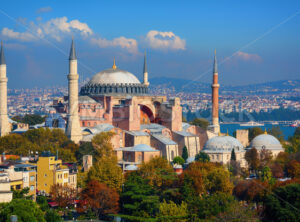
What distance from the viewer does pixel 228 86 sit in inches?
6845

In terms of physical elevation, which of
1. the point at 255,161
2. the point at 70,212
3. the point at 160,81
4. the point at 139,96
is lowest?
the point at 70,212

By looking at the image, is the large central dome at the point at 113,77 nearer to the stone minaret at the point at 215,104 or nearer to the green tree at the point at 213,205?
the stone minaret at the point at 215,104

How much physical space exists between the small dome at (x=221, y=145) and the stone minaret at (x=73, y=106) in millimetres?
7289

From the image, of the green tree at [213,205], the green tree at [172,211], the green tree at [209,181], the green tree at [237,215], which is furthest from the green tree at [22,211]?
the green tree at [209,181]

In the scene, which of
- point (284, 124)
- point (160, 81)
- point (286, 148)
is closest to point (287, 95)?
point (284, 124)

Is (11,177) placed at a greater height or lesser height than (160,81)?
lesser

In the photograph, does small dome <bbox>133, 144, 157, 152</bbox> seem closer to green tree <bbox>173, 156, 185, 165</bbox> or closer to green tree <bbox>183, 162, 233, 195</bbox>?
green tree <bbox>173, 156, 185, 165</bbox>

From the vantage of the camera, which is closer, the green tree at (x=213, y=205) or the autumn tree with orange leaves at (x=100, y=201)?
the green tree at (x=213, y=205)

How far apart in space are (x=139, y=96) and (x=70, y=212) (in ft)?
55.8

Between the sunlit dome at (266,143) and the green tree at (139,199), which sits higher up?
the sunlit dome at (266,143)

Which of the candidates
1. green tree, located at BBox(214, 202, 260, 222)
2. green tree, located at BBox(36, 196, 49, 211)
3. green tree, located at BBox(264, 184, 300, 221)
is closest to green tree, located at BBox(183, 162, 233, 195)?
green tree, located at BBox(264, 184, 300, 221)

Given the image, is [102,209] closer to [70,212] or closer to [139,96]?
[70,212]

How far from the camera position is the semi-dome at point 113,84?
137 ft

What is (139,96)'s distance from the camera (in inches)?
1640
